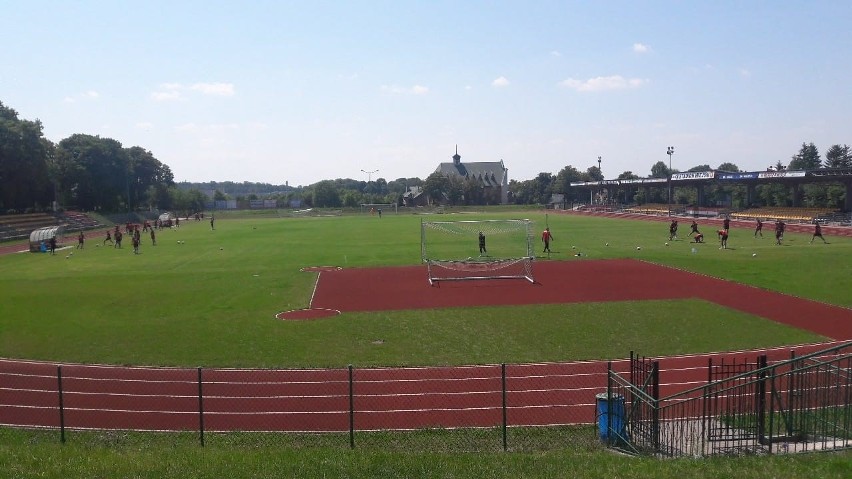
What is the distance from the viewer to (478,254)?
44844mm

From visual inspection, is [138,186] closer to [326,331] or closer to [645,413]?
[326,331]

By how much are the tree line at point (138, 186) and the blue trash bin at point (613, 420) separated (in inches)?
3106

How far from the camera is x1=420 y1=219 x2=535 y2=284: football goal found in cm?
3353

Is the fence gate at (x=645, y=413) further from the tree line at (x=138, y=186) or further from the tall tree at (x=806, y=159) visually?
the tall tree at (x=806, y=159)

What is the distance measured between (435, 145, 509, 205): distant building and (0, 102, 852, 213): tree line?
2299 millimetres

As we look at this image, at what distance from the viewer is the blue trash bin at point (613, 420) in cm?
1130

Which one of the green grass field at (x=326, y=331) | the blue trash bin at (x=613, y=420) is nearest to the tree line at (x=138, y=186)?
the green grass field at (x=326, y=331)

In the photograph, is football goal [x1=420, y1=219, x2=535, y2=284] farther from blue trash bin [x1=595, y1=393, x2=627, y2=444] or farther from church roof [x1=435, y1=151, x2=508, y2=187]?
church roof [x1=435, y1=151, x2=508, y2=187]

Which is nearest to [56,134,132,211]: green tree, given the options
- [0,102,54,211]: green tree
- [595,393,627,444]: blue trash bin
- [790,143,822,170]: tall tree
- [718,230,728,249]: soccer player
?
[0,102,54,211]: green tree

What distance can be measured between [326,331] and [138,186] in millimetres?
109164

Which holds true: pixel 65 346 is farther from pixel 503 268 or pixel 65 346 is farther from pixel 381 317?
Answer: pixel 503 268

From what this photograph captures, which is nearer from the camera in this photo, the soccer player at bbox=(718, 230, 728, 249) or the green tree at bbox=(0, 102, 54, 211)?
the soccer player at bbox=(718, 230, 728, 249)

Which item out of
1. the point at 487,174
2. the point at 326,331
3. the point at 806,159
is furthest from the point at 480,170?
the point at 326,331

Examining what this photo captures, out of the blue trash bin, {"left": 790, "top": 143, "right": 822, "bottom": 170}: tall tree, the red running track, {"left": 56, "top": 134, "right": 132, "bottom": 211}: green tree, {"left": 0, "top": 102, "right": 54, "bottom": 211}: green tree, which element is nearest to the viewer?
the blue trash bin
